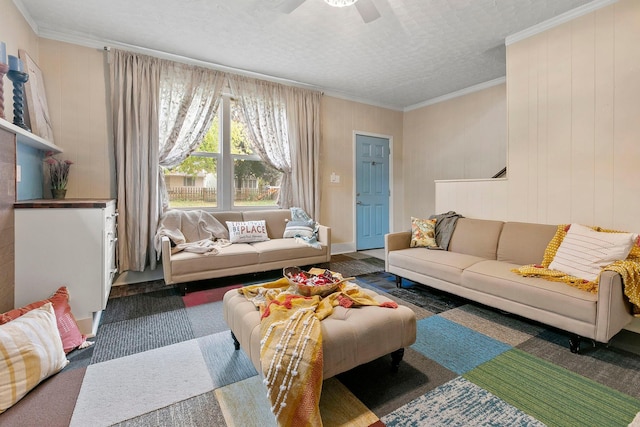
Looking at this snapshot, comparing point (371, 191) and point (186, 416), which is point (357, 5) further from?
point (371, 191)

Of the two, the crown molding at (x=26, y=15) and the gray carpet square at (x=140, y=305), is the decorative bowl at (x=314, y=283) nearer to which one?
the gray carpet square at (x=140, y=305)

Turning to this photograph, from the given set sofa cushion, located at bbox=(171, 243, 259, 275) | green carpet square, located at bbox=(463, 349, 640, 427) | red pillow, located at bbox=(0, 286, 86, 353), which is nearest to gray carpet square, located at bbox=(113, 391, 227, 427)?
red pillow, located at bbox=(0, 286, 86, 353)

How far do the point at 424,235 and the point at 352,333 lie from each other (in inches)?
91.1

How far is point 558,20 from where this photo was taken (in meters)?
2.87

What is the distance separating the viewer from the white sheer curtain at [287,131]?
418 cm

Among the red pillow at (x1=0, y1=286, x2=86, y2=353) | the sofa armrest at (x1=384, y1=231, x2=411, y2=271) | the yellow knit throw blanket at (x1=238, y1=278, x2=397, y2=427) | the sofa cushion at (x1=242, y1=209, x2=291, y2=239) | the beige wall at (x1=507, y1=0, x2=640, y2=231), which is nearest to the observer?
the yellow knit throw blanket at (x1=238, y1=278, x2=397, y2=427)

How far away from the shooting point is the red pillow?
77.1 inches

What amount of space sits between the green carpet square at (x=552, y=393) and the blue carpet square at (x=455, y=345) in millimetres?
73

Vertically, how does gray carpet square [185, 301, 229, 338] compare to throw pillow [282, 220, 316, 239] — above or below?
below

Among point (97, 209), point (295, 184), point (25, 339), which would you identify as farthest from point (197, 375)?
point (295, 184)

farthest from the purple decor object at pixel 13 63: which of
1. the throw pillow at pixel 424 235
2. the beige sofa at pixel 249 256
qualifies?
the throw pillow at pixel 424 235

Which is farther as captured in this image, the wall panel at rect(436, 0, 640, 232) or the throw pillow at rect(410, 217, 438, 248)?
the throw pillow at rect(410, 217, 438, 248)

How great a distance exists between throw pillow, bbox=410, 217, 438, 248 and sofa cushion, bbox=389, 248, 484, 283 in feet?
0.29

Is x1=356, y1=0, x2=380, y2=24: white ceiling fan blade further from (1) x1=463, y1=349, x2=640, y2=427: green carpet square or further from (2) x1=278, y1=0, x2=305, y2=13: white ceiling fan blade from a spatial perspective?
(1) x1=463, y1=349, x2=640, y2=427: green carpet square
